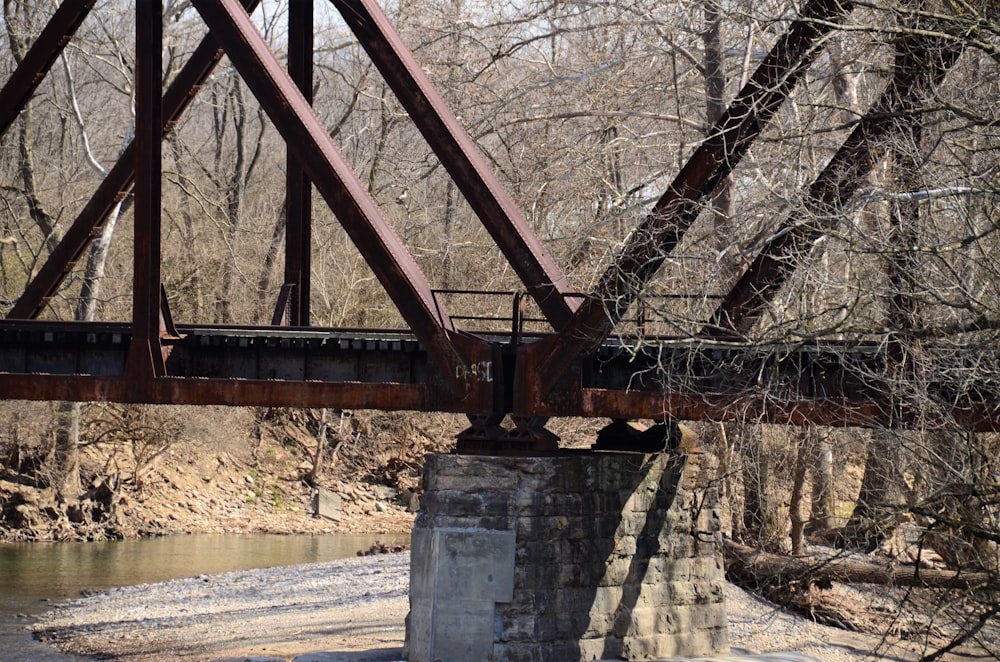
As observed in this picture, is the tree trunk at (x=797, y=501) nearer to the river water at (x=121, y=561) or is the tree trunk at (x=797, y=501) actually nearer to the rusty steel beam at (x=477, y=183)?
the rusty steel beam at (x=477, y=183)

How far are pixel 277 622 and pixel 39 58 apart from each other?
27.6 ft

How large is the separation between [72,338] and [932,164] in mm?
9140

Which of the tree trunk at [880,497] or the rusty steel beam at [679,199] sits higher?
the rusty steel beam at [679,199]

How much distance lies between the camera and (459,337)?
505 inches

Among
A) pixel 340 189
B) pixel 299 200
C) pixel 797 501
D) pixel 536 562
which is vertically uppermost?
pixel 299 200

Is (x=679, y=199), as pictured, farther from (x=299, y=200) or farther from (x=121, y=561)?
(x=121, y=561)

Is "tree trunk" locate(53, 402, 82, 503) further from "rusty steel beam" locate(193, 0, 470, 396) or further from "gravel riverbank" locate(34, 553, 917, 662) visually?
"rusty steel beam" locate(193, 0, 470, 396)

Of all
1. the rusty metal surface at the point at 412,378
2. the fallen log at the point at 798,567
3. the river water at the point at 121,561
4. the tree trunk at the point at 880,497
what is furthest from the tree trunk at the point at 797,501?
the river water at the point at 121,561

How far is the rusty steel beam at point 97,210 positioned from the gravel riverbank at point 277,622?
4747 mm

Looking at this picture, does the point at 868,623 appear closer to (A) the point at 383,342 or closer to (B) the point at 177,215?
(A) the point at 383,342

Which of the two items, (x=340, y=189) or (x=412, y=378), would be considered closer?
(x=340, y=189)

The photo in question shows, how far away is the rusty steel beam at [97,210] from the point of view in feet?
51.3

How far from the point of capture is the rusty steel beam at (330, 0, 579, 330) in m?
13.1

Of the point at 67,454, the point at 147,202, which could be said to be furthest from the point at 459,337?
the point at 67,454
